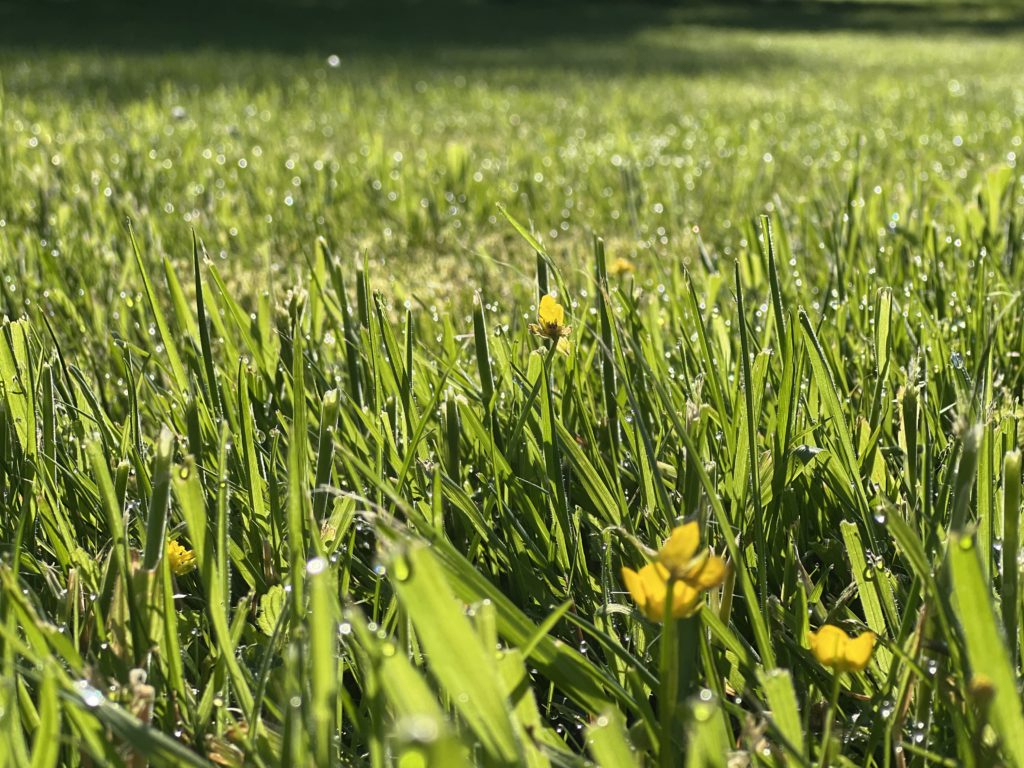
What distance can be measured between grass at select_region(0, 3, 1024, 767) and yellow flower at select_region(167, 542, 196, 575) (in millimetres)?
31

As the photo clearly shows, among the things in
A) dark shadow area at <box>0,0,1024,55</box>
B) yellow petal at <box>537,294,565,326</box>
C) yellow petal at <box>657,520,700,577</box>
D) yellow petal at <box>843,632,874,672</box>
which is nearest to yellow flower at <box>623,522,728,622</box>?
yellow petal at <box>657,520,700,577</box>

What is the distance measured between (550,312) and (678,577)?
1.35ft

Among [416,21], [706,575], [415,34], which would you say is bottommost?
[706,575]

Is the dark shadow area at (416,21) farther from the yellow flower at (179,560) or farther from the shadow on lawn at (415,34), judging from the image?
the yellow flower at (179,560)

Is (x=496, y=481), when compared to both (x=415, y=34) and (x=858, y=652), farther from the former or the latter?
(x=415, y=34)

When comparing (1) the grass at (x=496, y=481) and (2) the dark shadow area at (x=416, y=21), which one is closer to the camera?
(1) the grass at (x=496, y=481)

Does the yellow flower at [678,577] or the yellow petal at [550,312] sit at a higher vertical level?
the yellow petal at [550,312]

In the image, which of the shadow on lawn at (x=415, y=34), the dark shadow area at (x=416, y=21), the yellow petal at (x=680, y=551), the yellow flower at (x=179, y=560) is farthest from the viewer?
the dark shadow area at (x=416, y=21)

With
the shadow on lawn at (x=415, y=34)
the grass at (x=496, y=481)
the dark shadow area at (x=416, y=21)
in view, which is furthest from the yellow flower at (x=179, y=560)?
the dark shadow area at (x=416, y=21)

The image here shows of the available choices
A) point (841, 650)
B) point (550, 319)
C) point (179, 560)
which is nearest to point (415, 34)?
point (550, 319)

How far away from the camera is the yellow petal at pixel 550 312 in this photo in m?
0.95

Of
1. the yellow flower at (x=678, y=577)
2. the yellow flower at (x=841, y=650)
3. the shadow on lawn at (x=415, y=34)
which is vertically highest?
the shadow on lawn at (x=415, y=34)

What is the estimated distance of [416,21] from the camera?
18641mm

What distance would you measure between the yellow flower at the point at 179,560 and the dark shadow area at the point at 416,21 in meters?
10.8
